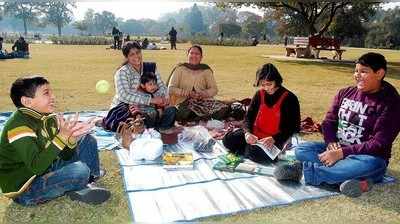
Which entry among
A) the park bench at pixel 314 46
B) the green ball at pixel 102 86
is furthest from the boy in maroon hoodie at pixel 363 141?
the park bench at pixel 314 46

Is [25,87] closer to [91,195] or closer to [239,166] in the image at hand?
[91,195]

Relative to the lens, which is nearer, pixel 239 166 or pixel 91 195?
pixel 91 195

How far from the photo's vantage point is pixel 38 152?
149 inches

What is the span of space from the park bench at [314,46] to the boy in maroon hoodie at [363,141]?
22159mm

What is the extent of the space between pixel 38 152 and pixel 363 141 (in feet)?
11.7

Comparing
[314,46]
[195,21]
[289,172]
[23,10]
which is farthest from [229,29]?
[289,172]

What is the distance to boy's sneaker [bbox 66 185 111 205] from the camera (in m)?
4.18

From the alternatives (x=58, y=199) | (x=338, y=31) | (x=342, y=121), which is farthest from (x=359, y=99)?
(x=338, y=31)

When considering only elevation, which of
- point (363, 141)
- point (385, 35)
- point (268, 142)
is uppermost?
point (385, 35)

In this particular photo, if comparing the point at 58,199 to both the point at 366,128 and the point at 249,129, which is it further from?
the point at 366,128

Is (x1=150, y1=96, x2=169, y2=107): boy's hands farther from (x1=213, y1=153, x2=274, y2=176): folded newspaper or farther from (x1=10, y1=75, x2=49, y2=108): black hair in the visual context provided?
(x1=10, y1=75, x2=49, y2=108): black hair

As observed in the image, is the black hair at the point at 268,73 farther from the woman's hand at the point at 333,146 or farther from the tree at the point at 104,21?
the tree at the point at 104,21

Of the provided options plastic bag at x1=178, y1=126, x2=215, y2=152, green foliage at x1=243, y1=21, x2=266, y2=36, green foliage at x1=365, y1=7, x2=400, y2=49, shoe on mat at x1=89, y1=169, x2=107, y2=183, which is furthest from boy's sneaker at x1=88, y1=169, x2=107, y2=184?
green foliage at x1=243, y1=21, x2=266, y2=36

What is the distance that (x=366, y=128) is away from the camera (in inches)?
189
